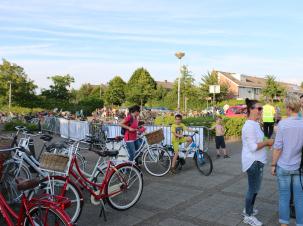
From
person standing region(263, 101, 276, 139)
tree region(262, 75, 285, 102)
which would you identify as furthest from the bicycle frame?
tree region(262, 75, 285, 102)

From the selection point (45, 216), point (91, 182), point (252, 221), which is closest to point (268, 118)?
point (252, 221)

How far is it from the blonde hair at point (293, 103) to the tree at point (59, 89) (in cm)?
5217

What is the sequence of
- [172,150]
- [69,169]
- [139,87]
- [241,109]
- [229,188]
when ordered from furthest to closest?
[139,87]
[241,109]
[172,150]
[229,188]
[69,169]

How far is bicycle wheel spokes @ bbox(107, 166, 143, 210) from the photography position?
5.03 m

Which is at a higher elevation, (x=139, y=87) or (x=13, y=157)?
(x=139, y=87)

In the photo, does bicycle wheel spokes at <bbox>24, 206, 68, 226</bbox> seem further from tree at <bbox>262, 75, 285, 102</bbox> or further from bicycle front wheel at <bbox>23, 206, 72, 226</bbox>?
tree at <bbox>262, 75, 285, 102</bbox>

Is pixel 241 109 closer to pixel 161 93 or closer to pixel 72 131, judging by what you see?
pixel 72 131

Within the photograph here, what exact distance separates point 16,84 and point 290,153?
44.7 m

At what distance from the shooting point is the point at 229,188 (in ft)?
21.6

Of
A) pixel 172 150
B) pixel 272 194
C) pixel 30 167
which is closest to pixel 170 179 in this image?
pixel 172 150

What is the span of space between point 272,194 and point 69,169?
372 cm

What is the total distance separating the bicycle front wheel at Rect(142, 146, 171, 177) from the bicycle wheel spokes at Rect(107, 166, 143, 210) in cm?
216

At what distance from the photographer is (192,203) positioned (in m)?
5.63

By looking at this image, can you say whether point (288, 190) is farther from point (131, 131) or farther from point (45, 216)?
point (131, 131)
